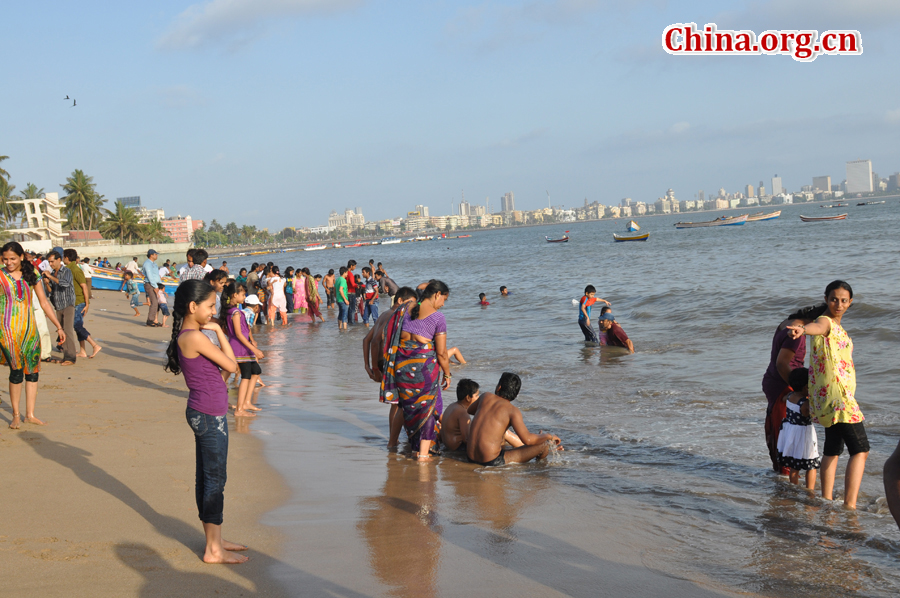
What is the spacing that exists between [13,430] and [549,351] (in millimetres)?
9671

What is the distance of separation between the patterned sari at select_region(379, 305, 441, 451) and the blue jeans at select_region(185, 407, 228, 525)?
90.9 inches

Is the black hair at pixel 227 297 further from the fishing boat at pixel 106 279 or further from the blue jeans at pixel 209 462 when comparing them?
the fishing boat at pixel 106 279

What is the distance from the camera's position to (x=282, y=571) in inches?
141

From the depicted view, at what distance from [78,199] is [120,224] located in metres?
5.27

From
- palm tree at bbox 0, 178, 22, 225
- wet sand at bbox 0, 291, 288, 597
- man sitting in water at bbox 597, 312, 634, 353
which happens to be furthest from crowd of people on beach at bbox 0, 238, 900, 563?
palm tree at bbox 0, 178, 22, 225

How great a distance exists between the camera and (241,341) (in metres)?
7.25

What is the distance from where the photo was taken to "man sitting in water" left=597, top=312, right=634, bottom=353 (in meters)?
13.0

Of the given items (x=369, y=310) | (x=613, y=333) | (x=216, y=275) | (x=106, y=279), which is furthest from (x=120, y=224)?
(x=216, y=275)

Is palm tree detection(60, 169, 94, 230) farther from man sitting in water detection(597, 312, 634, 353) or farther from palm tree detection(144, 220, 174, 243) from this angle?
man sitting in water detection(597, 312, 634, 353)

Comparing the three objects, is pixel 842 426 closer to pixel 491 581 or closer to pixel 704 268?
pixel 491 581

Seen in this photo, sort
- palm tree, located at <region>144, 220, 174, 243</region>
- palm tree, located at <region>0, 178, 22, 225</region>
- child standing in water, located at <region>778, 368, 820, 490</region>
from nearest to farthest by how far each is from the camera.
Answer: child standing in water, located at <region>778, 368, 820, 490</region>
palm tree, located at <region>0, 178, 22, 225</region>
palm tree, located at <region>144, 220, 174, 243</region>

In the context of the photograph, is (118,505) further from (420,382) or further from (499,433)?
(499,433)

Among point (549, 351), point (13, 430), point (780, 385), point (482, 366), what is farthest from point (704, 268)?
point (13, 430)

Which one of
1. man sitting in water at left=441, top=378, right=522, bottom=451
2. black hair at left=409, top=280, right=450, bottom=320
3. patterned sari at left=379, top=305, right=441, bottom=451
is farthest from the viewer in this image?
man sitting in water at left=441, top=378, right=522, bottom=451
